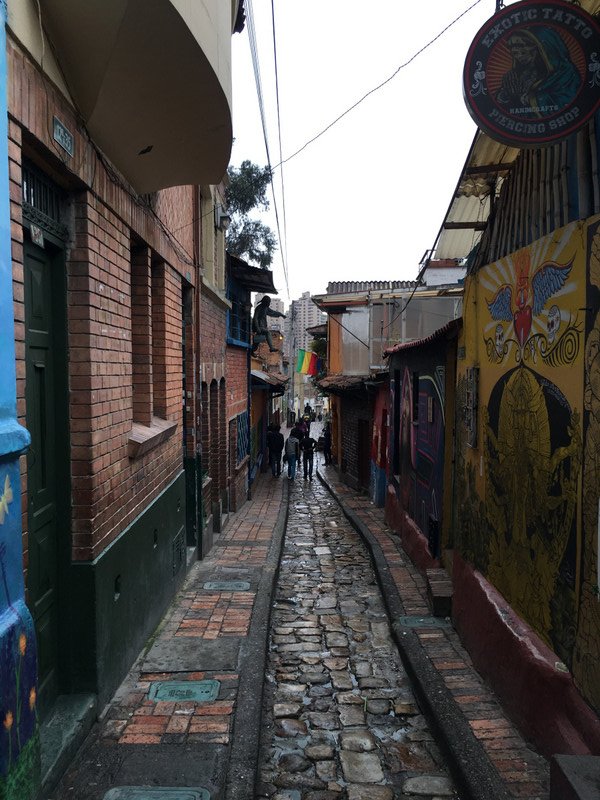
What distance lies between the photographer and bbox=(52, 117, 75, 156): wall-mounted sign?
11.7 ft

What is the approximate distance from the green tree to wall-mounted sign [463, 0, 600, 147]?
1888cm

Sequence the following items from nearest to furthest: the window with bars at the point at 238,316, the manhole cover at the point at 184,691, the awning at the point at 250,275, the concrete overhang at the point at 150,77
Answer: the concrete overhang at the point at 150,77 → the manhole cover at the point at 184,691 → the awning at the point at 250,275 → the window with bars at the point at 238,316

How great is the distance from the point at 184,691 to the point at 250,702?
574 millimetres

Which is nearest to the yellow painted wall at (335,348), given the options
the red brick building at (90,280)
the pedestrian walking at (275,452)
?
the pedestrian walking at (275,452)

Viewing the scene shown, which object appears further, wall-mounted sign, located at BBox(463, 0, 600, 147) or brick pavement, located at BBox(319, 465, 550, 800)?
brick pavement, located at BBox(319, 465, 550, 800)

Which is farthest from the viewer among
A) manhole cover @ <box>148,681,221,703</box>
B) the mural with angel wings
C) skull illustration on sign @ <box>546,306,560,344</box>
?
manhole cover @ <box>148,681,221,703</box>

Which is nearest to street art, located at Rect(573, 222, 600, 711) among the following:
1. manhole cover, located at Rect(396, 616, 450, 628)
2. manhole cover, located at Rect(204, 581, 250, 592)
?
manhole cover, located at Rect(396, 616, 450, 628)

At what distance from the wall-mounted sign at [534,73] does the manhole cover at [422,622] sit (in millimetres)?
4726

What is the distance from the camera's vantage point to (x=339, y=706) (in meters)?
5.11

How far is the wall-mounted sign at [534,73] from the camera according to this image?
367 cm

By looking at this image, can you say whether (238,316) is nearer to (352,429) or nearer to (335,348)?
(352,429)

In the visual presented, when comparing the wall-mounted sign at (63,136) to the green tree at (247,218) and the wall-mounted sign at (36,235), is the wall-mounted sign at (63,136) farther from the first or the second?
the green tree at (247,218)

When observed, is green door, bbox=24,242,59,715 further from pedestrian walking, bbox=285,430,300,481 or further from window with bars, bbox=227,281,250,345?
pedestrian walking, bbox=285,430,300,481

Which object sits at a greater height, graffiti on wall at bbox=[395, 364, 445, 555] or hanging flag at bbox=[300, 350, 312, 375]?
hanging flag at bbox=[300, 350, 312, 375]
